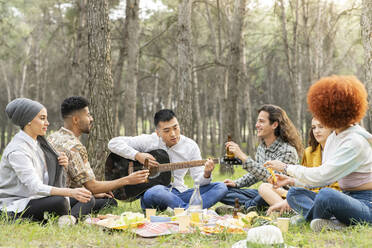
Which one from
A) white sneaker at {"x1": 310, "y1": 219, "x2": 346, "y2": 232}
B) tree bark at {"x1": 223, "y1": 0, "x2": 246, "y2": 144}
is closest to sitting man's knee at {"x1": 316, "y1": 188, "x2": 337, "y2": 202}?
white sneaker at {"x1": 310, "y1": 219, "x2": 346, "y2": 232}

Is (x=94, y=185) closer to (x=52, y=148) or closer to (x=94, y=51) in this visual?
(x=52, y=148)

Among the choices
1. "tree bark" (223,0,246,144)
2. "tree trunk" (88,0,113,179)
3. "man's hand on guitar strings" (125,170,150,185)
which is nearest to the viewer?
"man's hand on guitar strings" (125,170,150,185)

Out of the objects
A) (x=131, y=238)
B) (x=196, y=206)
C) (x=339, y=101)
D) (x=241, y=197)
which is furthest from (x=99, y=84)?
(x=339, y=101)

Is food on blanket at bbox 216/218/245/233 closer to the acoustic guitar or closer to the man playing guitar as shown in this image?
the man playing guitar

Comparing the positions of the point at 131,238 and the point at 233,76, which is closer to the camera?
the point at 131,238

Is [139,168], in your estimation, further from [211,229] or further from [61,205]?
[211,229]

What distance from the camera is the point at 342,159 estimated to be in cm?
398

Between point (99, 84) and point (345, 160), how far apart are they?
16.4 feet

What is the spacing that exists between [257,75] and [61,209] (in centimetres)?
3117

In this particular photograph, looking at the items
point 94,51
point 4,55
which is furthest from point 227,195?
point 4,55

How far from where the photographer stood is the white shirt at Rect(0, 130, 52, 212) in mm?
4496

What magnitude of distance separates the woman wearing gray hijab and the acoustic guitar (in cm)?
153

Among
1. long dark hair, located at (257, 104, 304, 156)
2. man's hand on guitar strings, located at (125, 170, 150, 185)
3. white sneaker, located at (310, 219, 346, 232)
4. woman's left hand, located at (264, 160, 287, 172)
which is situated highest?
long dark hair, located at (257, 104, 304, 156)

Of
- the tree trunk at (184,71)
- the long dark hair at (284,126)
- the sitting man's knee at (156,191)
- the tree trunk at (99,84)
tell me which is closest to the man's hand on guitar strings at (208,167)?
the sitting man's knee at (156,191)
